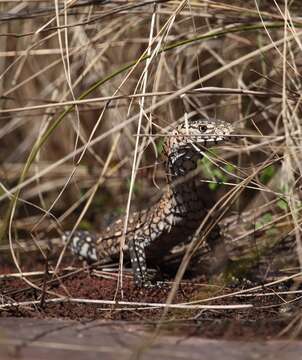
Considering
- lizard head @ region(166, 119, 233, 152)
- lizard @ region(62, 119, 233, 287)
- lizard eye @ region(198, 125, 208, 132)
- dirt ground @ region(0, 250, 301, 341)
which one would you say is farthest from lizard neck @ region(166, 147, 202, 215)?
dirt ground @ region(0, 250, 301, 341)

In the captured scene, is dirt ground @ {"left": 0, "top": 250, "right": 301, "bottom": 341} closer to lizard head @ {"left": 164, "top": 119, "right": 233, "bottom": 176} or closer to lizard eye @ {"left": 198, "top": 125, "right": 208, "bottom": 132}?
lizard head @ {"left": 164, "top": 119, "right": 233, "bottom": 176}

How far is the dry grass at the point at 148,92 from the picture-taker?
411 centimetres

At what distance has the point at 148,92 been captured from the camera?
17.6 ft

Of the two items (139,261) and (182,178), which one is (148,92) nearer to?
(182,178)

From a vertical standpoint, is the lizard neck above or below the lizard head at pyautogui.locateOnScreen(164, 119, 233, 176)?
below

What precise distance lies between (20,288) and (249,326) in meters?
1.61

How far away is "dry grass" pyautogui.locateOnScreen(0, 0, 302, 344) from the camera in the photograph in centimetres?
411

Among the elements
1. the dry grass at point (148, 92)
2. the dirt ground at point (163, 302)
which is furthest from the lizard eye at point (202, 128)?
the dirt ground at point (163, 302)

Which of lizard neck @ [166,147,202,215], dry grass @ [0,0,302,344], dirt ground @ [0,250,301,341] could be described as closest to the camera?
dirt ground @ [0,250,301,341]

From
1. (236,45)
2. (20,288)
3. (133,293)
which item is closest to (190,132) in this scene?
(133,293)

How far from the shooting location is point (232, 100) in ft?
18.1

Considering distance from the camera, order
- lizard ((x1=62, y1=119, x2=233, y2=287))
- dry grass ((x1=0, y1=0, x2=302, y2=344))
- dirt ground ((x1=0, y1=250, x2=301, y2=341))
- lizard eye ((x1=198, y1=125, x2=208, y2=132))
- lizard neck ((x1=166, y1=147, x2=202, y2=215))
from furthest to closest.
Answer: lizard neck ((x1=166, y1=147, x2=202, y2=215)) < lizard ((x1=62, y1=119, x2=233, y2=287)) < lizard eye ((x1=198, y1=125, x2=208, y2=132)) < dry grass ((x1=0, y1=0, x2=302, y2=344)) < dirt ground ((x1=0, y1=250, x2=301, y2=341))

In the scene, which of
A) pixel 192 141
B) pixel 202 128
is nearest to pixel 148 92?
pixel 202 128

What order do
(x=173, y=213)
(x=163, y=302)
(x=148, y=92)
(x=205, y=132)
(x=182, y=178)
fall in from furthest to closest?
(x=148, y=92), (x=173, y=213), (x=182, y=178), (x=205, y=132), (x=163, y=302)
